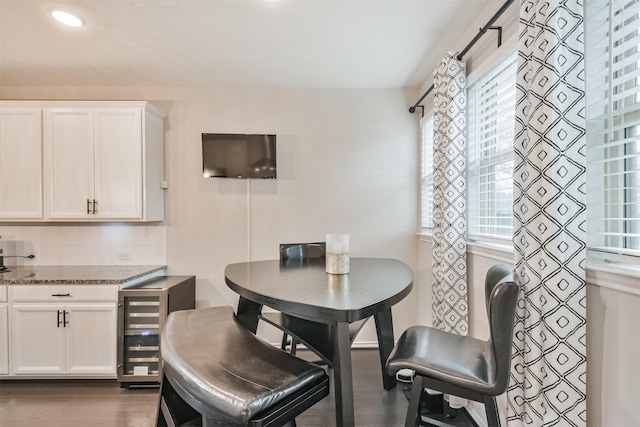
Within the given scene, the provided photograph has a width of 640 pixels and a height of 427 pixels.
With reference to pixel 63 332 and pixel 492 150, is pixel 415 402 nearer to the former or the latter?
pixel 492 150

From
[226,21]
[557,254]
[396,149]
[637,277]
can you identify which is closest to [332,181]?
[396,149]

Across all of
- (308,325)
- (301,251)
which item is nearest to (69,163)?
(301,251)

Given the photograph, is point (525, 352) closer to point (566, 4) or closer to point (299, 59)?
point (566, 4)

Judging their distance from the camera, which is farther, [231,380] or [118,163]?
[118,163]

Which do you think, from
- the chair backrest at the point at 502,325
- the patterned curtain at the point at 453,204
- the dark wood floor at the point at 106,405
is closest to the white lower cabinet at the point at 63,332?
the dark wood floor at the point at 106,405

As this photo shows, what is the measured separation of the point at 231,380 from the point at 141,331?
6.16 ft

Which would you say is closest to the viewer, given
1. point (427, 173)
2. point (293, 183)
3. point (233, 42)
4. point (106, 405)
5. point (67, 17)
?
point (67, 17)

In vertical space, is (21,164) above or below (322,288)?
above

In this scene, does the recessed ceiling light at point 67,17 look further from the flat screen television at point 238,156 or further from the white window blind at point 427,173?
the white window blind at point 427,173

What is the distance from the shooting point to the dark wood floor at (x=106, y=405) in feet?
6.70

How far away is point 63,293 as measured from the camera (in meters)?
2.43

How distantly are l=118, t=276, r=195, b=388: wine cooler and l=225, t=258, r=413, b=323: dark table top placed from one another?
981 mm

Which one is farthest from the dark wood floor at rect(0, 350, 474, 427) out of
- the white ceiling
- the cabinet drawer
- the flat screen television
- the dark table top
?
the white ceiling

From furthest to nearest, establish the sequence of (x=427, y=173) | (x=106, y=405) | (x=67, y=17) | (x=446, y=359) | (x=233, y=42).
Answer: (x=427, y=173) → (x=233, y=42) → (x=106, y=405) → (x=67, y=17) → (x=446, y=359)
